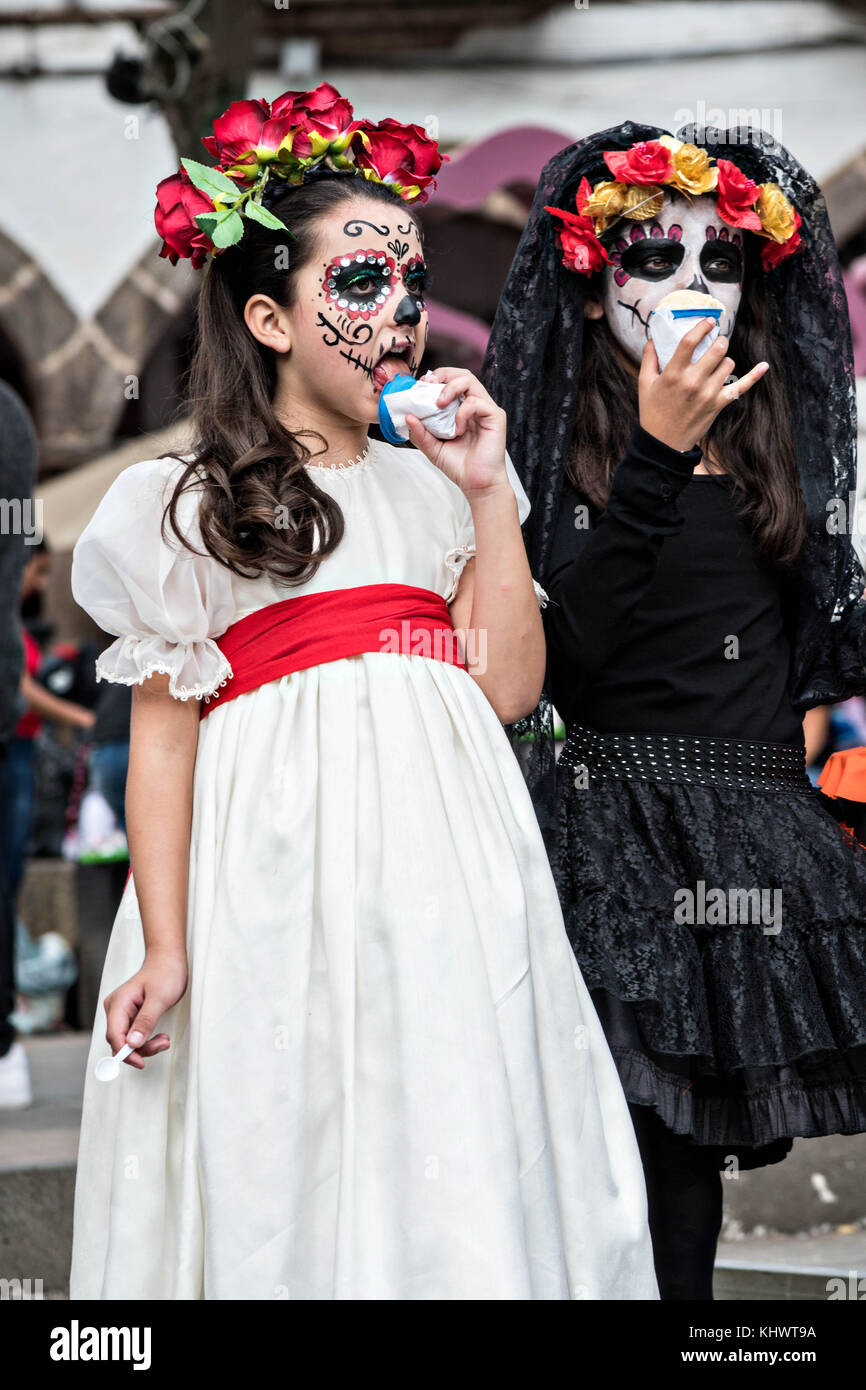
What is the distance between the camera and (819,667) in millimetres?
2439

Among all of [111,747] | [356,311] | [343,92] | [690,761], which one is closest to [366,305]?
[356,311]

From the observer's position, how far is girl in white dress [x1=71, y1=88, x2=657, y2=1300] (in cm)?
187

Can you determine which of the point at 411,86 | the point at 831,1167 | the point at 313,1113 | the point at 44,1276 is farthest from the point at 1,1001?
the point at 411,86

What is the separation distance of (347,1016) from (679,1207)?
63 centimetres

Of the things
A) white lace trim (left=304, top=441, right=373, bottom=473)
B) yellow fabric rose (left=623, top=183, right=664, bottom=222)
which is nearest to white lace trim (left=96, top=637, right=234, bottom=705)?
white lace trim (left=304, top=441, right=373, bottom=473)

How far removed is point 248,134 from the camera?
2264 mm

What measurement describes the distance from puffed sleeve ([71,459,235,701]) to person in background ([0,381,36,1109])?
188cm

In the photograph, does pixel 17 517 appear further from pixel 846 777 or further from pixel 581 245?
pixel 846 777

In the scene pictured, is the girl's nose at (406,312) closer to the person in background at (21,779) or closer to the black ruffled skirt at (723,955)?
the black ruffled skirt at (723,955)

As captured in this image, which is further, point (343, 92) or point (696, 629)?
point (343, 92)

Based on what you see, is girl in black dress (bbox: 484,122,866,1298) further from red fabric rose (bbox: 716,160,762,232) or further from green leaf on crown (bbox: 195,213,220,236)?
green leaf on crown (bbox: 195,213,220,236)

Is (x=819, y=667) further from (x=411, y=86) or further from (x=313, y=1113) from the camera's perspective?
(x=411, y=86)

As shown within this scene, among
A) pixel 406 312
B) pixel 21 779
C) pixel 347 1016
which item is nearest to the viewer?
pixel 347 1016
